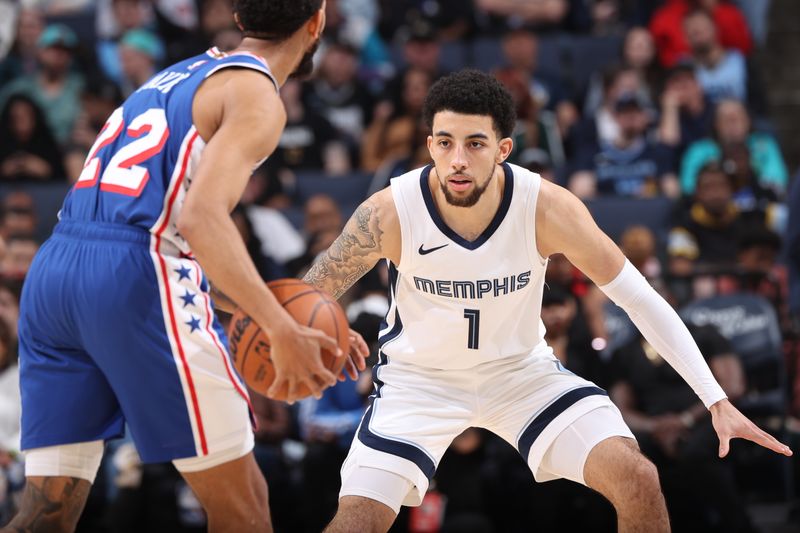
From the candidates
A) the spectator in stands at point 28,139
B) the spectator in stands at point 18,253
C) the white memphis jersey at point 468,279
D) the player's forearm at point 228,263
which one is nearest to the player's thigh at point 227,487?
the player's forearm at point 228,263

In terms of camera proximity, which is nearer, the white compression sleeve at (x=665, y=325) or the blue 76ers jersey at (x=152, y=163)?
the blue 76ers jersey at (x=152, y=163)

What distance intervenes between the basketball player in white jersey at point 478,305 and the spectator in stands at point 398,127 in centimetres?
487

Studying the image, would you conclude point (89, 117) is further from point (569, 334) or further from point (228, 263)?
point (228, 263)

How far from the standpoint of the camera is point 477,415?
451 centimetres

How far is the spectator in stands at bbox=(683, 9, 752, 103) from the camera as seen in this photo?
10609 millimetres

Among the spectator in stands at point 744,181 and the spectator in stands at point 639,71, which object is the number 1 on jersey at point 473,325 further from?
the spectator in stands at point 639,71

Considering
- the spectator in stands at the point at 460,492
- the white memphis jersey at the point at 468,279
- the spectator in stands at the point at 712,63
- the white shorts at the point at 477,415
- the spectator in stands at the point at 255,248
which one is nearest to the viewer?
the white shorts at the point at 477,415

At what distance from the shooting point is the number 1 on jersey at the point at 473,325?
4457 mm

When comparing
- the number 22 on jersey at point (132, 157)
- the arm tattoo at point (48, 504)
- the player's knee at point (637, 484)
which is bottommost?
the player's knee at point (637, 484)

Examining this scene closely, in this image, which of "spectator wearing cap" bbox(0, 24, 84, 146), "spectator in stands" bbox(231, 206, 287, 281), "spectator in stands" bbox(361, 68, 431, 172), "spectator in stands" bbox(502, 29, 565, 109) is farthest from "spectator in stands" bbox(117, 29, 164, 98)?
"spectator in stands" bbox(502, 29, 565, 109)

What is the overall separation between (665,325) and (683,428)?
2.75 m

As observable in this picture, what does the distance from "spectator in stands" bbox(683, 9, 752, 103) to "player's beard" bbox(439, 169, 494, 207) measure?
22.3 ft

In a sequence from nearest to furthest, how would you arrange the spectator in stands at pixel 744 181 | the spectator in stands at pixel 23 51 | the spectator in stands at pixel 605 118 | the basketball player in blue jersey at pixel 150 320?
1. the basketball player in blue jersey at pixel 150 320
2. the spectator in stands at pixel 744 181
3. the spectator in stands at pixel 605 118
4. the spectator in stands at pixel 23 51

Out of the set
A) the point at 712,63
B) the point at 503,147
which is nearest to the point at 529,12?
the point at 712,63
